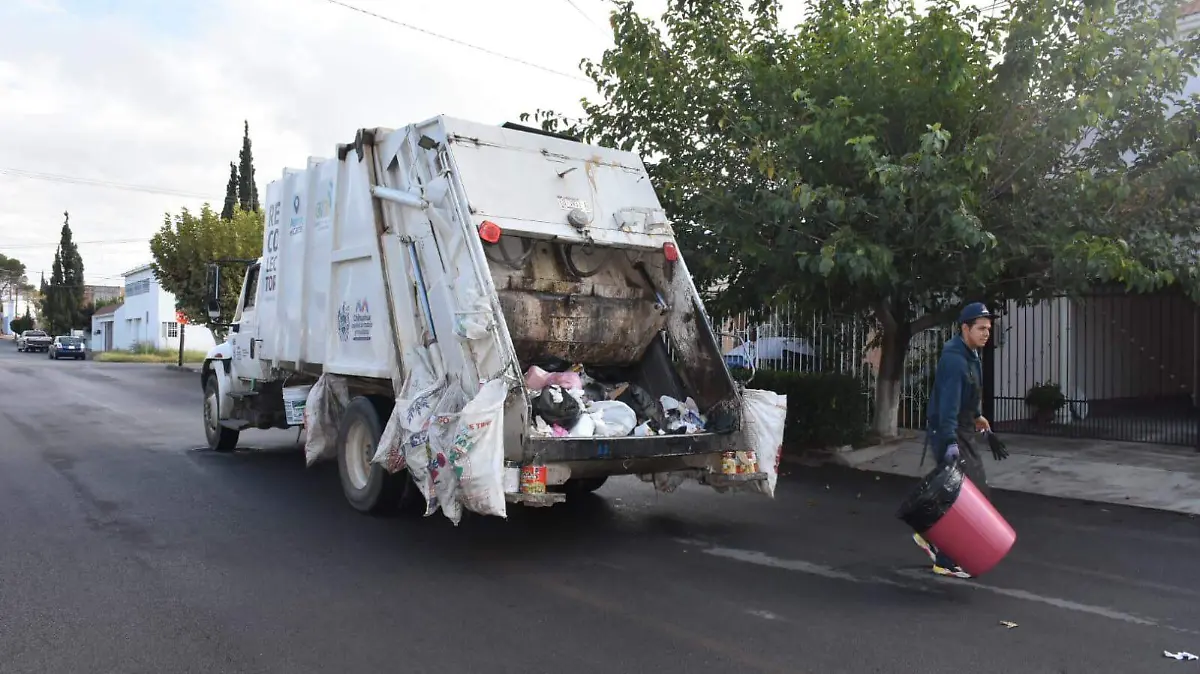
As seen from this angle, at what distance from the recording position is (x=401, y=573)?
560 cm

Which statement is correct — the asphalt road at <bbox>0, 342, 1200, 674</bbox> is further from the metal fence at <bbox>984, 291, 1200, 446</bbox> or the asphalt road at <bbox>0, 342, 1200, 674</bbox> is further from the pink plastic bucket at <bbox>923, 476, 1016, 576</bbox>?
the metal fence at <bbox>984, 291, 1200, 446</bbox>

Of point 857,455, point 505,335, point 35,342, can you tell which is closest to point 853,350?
point 857,455

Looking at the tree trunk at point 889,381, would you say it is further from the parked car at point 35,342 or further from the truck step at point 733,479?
the parked car at point 35,342

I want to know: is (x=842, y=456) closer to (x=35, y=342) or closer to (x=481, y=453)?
(x=481, y=453)

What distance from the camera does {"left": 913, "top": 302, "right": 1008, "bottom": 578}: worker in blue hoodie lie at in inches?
217

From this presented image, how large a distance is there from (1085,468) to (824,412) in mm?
2750

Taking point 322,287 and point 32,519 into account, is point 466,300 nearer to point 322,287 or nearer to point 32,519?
point 322,287

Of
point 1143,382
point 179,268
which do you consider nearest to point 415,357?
point 1143,382

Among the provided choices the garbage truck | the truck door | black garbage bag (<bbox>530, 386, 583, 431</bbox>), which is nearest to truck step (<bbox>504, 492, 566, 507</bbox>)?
the garbage truck

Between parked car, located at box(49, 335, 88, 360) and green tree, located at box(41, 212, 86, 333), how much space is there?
31.9m

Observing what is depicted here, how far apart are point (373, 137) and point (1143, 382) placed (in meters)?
13.8

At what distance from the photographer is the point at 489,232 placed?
20.3 feet

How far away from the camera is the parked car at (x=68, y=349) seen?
48938mm

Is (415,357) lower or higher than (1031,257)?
lower
